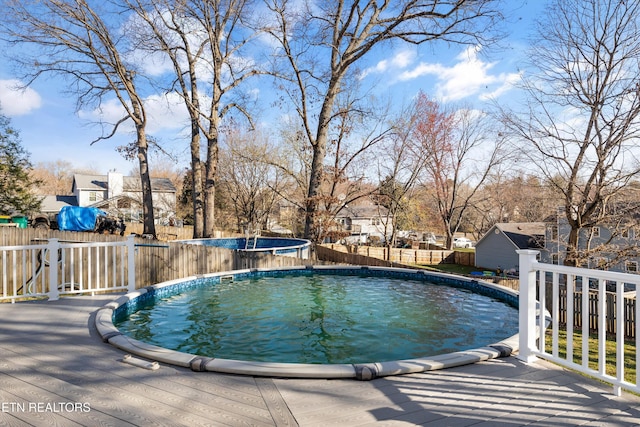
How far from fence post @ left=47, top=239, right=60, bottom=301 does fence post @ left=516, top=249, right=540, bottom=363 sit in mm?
5280

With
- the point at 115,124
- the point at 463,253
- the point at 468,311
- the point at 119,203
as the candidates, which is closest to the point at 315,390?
the point at 468,311

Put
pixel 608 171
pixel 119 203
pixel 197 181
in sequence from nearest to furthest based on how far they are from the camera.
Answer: pixel 608 171 < pixel 197 181 < pixel 119 203

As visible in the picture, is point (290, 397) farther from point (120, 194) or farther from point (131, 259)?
point (120, 194)

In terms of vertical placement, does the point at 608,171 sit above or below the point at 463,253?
above

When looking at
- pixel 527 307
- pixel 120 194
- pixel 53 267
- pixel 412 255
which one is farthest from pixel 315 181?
pixel 120 194

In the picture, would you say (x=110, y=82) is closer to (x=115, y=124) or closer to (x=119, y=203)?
(x=115, y=124)

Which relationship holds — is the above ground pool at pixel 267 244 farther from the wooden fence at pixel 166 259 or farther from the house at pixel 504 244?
the house at pixel 504 244

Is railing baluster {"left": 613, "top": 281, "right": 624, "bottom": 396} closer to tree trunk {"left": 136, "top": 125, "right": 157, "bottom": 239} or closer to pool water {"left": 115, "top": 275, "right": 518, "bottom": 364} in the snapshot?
pool water {"left": 115, "top": 275, "right": 518, "bottom": 364}

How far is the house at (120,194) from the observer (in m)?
28.9

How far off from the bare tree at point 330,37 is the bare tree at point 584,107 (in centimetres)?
296

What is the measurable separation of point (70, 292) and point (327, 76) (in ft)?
37.4

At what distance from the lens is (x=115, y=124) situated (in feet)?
48.1

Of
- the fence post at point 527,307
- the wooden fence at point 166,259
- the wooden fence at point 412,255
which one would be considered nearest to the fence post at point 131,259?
the wooden fence at point 166,259

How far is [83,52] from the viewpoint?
12117mm
